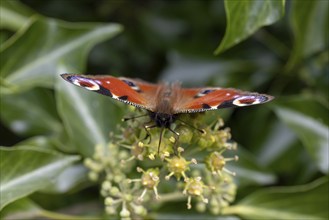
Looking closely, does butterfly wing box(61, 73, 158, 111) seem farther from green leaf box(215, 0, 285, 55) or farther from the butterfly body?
green leaf box(215, 0, 285, 55)

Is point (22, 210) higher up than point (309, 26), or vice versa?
point (309, 26)

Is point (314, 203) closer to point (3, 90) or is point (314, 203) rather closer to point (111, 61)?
point (3, 90)

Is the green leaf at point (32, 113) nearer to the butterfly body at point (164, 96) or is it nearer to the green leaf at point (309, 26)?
the butterfly body at point (164, 96)

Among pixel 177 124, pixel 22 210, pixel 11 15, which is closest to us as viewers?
pixel 177 124

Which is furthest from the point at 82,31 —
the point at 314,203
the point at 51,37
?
the point at 314,203

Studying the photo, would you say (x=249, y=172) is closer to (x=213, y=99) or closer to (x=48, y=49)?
(x=213, y=99)

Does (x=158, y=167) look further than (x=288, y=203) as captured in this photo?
No

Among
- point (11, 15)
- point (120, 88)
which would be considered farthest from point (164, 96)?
point (11, 15)

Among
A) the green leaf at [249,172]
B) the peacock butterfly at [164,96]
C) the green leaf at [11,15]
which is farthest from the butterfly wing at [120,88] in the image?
the green leaf at [11,15]
